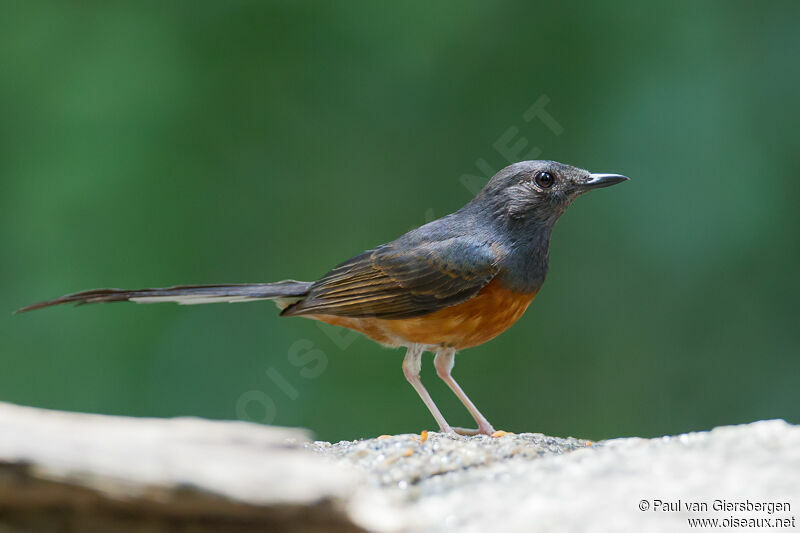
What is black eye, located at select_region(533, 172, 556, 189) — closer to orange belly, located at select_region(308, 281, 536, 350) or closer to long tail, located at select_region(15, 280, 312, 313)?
orange belly, located at select_region(308, 281, 536, 350)

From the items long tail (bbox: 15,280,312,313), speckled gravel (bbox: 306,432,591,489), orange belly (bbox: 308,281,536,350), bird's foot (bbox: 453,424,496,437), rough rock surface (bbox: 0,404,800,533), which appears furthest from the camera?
bird's foot (bbox: 453,424,496,437)

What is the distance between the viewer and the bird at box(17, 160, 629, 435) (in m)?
4.24

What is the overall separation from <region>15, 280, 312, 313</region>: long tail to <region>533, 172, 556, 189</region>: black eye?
1445mm

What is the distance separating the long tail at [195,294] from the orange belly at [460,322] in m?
0.25

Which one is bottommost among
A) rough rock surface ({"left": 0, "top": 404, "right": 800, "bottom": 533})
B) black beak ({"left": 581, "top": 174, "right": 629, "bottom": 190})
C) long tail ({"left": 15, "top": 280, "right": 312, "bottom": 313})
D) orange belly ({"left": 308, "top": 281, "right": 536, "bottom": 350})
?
rough rock surface ({"left": 0, "top": 404, "right": 800, "bottom": 533})

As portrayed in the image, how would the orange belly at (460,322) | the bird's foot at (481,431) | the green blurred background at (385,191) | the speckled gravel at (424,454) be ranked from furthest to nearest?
the green blurred background at (385,191), the bird's foot at (481,431), the orange belly at (460,322), the speckled gravel at (424,454)

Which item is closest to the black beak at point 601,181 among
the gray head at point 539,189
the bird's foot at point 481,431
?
the gray head at point 539,189

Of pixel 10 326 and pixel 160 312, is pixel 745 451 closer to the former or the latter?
pixel 160 312

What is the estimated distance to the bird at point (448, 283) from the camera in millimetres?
4238

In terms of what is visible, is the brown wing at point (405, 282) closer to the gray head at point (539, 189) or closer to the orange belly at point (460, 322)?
the orange belly at point (460, 322)

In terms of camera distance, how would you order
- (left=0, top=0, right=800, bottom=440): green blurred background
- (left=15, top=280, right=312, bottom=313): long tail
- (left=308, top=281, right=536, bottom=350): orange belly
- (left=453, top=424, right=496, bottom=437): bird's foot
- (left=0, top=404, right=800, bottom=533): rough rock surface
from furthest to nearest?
(left=0, top=0, right=800, bottom=440): green blurred background < (left=453, top=424, right=496, bottom=437): bird's foot < (left=308, top=281, right=536, bottom=350): orange belly < (left=15, top=280, right=312, bottom=313): long tail < (left=0, top=404, right=800, bottom=533): rough rock surface

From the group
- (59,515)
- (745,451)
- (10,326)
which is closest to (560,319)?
(745,451)

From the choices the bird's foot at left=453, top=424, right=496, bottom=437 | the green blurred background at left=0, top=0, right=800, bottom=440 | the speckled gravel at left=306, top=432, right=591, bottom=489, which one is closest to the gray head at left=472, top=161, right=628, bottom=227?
the bird's foot at left=453, top=424, right=496, bottom=437

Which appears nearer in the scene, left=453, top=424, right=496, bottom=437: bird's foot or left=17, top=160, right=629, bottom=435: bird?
left=17, top=160, right=629, bottom=435: bird
